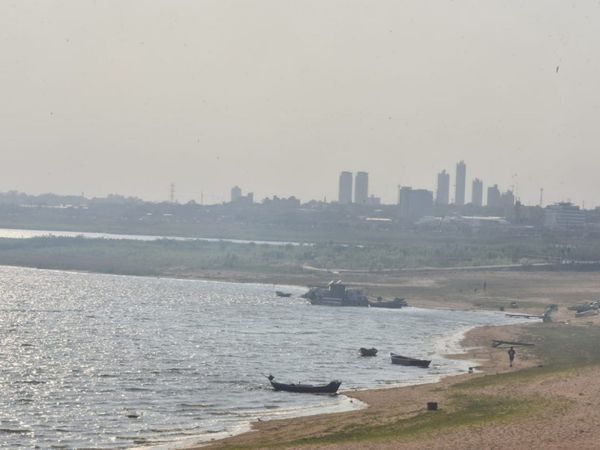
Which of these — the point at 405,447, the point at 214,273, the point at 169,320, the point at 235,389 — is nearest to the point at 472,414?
the point at 405,447

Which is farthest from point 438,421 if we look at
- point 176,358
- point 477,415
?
point 176,358

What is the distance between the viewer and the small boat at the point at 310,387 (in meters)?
47.8

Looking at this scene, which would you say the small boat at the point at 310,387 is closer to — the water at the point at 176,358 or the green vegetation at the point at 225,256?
the water at the point at 176,358

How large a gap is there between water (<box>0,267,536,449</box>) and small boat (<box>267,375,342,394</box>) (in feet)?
2.02

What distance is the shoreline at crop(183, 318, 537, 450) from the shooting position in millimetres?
37403

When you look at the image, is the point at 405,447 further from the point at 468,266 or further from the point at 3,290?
the point at 468,266

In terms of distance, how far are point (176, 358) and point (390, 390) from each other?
573 inches

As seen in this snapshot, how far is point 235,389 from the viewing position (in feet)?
160

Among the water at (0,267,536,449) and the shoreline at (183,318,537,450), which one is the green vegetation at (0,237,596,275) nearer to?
the water at (0,267,536,449)

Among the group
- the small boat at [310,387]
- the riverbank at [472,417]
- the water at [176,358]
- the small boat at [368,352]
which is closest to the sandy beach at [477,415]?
the riverbank at [472,417]

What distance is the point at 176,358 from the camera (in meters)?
59.5

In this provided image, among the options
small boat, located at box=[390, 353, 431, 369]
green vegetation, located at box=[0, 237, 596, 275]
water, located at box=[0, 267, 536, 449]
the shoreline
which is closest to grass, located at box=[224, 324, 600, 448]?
the shoreline

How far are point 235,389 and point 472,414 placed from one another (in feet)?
40.8

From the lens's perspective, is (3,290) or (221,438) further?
(3,290)
